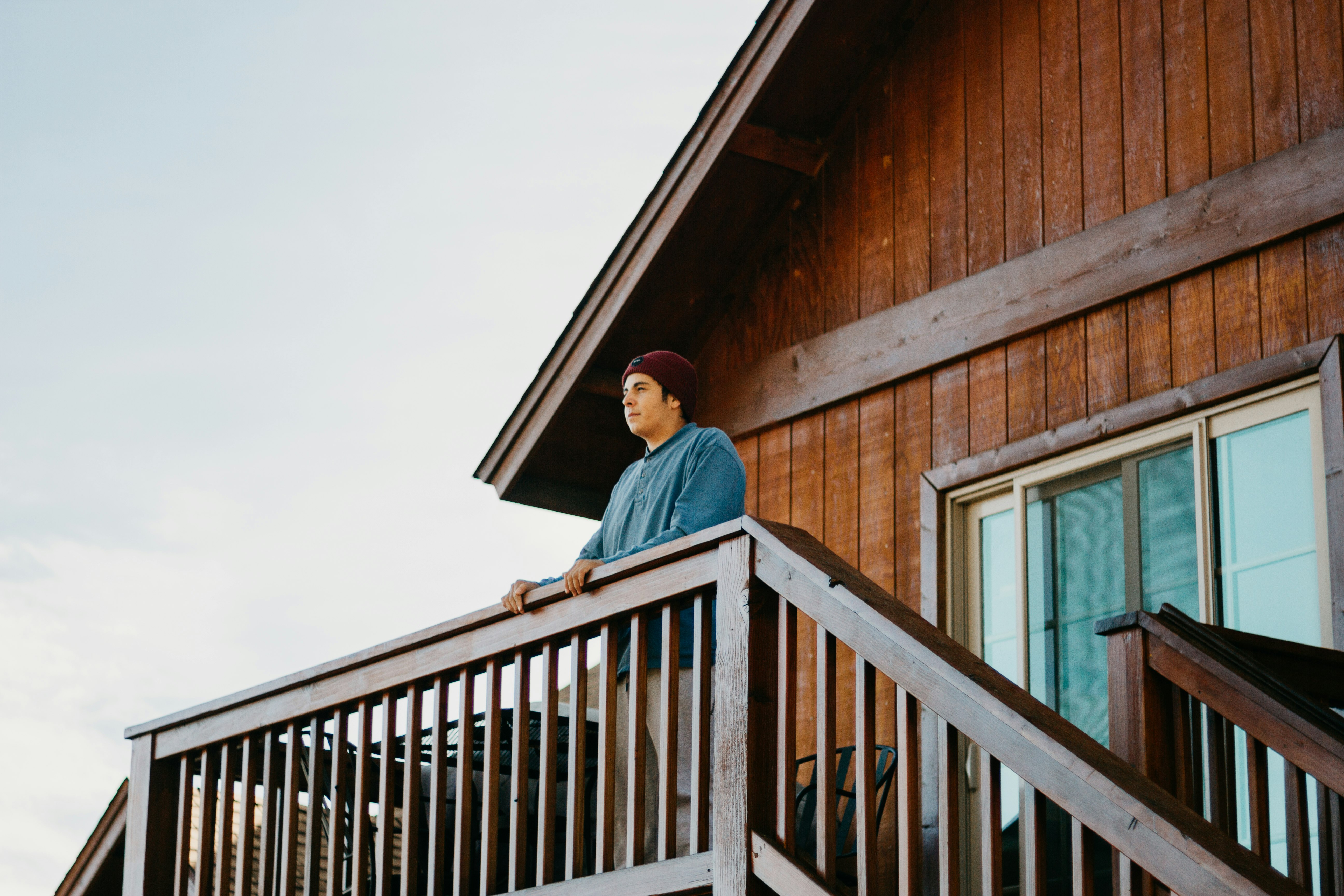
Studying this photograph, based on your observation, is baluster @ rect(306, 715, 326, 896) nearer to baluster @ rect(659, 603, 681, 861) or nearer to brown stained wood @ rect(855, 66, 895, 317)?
baluster @ rect(659, 603, 681, 861)

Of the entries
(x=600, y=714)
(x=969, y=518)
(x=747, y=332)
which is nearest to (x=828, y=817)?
(x=600, y=714)

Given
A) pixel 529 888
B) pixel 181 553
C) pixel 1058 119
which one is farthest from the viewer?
pixel 181 553

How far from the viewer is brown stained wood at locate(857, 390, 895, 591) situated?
710cm

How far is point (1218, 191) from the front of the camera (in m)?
6.12

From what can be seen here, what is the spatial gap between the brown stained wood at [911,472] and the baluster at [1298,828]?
2818 mm

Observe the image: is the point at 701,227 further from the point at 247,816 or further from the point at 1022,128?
the point at 247,816

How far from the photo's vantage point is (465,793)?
5.24 m

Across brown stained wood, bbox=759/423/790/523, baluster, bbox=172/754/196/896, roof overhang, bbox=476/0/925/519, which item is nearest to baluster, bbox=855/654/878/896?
baluster, bbox=172/754/196/896

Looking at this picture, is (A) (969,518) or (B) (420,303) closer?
(A) (969,518)

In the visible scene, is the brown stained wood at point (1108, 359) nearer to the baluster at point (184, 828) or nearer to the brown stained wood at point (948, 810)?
the brown stained wood at point (948, 810)

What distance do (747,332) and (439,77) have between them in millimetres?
19934

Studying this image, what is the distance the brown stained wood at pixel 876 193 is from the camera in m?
7.51

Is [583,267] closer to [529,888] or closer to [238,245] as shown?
[238,245]

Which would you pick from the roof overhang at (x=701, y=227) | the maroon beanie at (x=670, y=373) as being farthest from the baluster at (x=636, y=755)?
the roof overhang at (x=701, y=227)
